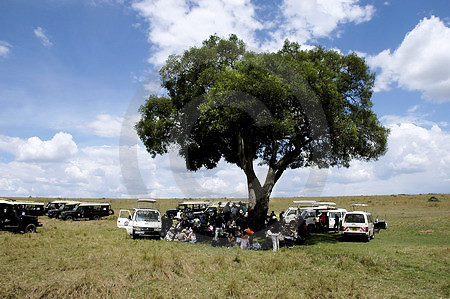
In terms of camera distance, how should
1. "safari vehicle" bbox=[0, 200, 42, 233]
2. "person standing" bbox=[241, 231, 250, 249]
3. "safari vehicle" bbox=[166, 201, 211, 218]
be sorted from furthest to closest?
"safari vehicle" bbox=[166, 201, 211, 218], "safari vehicle" bbox=[0, 200, 42, 233], "person standing" bbox=[241, 231, 250, 249]

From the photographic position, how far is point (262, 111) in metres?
20.4

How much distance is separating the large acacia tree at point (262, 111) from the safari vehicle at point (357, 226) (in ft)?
12.2

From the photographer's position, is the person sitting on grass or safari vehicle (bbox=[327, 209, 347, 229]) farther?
safari vehicle (bbox=[327, 209, 347, 229])

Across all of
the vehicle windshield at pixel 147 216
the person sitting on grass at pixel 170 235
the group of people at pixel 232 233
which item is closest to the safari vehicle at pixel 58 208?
the group of people at pixel 232 233

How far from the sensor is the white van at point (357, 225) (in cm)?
2297

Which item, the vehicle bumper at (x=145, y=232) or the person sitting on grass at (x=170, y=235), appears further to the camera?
the person sitting on grass at (x=170, y=235)

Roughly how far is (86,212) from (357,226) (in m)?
31.4

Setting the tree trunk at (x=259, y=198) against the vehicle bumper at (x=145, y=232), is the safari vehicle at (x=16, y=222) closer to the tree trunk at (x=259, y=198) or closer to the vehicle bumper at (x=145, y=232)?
the vehicle bumper at (x=145, y=232)

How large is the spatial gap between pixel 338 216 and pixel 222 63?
17.0 m

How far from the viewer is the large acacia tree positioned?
20281 mm

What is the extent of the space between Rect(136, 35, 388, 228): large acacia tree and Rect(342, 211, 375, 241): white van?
372 cm

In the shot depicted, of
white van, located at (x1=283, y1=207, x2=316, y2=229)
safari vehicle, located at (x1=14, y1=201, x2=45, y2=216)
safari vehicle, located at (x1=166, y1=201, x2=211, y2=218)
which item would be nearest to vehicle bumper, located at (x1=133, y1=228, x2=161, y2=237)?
white van, located at (x1=283, y1=207, x2=316, y2=229)

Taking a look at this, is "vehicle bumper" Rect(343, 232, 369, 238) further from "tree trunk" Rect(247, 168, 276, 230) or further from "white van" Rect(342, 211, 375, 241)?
"tree trunk" Rect(247, 168, 276, 230)

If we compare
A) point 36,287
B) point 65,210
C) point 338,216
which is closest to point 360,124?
point 338,216
